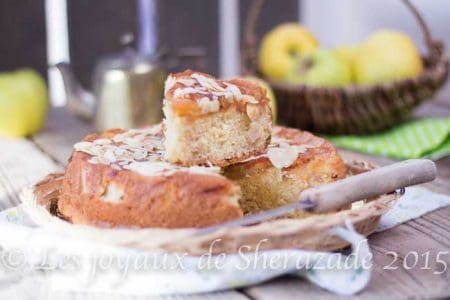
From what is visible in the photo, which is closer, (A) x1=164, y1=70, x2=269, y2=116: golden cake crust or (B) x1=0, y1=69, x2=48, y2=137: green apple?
(A) x1=164, y1=70, x2=269, y2=116: golden cake crust

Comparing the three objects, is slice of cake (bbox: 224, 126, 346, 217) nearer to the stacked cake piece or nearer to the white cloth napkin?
the stacked cake piece

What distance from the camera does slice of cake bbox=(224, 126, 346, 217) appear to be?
1.06m

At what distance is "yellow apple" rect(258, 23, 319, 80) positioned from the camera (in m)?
1.91

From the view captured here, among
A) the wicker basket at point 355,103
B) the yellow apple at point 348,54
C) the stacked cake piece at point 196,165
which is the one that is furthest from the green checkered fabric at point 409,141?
the stacked cake piece at point 196,165

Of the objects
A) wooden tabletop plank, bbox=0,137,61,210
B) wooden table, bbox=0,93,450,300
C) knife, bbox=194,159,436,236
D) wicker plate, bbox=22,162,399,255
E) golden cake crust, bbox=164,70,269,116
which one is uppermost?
golden cake crust, bbox=164,70,269,116

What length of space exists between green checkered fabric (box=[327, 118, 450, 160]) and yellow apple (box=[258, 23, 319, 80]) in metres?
0.24

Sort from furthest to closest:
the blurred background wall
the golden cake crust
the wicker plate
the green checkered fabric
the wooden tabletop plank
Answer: the blurred background wall, the green checkered fabric, the wooden tabletop plank, the golden cake crust, the wicker plate

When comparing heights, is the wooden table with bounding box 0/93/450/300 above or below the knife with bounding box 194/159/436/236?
below

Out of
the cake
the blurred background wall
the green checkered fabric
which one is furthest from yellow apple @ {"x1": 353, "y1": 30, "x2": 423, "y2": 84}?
the cake

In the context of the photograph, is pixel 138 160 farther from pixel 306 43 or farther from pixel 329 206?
pixel 306 43

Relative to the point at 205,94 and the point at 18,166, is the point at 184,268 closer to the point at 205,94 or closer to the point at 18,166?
the point at 205,94

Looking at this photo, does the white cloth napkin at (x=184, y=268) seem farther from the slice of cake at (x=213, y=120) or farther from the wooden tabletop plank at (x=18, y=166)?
the wooden tabletop plank at (x=18, y=166)

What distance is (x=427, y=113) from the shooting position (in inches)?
78.5

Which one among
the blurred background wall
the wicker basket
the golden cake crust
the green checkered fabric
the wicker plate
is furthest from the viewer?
the blurred background wall
